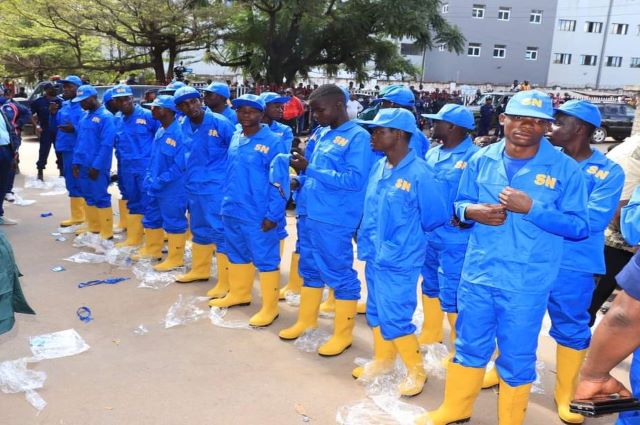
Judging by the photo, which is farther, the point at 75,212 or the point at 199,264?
the point at 75,212

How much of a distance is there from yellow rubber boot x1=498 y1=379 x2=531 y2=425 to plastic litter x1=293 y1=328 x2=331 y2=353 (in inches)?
65.2

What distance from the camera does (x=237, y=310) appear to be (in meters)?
4.92

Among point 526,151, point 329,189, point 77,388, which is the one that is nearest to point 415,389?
point 329,189

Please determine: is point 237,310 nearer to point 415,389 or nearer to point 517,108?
point 415,389

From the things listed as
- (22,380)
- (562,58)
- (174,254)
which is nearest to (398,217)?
(22,380)

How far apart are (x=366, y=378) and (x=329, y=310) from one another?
1.28 meters

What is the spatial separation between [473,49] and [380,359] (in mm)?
37992

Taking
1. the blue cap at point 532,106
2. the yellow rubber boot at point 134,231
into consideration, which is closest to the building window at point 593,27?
the yellow rubber boot at point 134,231

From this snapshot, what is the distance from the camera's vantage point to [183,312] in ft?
15.7

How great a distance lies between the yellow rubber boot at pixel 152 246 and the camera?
6141mm

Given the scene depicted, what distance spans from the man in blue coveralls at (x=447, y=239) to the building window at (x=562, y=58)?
4002cm

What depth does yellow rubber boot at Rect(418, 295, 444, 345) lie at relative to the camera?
4230 mm

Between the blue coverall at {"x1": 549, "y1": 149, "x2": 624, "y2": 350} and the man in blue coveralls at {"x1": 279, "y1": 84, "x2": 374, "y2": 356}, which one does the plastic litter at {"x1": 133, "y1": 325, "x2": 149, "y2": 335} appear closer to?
the man in blue coveralls at {"x1": 279, "y1": 84, "x2": 374, "y2": 356}

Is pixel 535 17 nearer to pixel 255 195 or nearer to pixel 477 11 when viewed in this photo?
pixel 477 11
